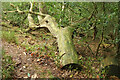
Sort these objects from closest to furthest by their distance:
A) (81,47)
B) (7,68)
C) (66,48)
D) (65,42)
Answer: (7,68)
(66,48)
(65,42)
(81,47)

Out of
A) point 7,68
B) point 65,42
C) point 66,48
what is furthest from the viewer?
point 65,42

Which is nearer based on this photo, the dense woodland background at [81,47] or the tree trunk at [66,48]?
the dense woodland background at [81,47]

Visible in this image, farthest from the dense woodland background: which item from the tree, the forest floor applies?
the tree

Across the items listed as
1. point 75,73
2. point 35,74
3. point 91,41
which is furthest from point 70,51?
point 91,41

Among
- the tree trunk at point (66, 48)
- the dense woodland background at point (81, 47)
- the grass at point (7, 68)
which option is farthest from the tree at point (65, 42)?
the grass at point (7, 68)

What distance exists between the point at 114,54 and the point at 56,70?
5.88 feet

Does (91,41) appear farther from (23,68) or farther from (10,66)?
(10,66)

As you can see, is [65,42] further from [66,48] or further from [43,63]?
[43,63]

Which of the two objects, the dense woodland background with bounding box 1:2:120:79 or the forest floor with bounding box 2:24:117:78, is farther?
the forest floor with bounding box 2:24:117:78

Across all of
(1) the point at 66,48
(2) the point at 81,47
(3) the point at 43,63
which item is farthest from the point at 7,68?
(2) the point at 81,47

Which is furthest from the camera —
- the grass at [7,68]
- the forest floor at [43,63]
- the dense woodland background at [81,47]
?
the forest floor at [43,63]

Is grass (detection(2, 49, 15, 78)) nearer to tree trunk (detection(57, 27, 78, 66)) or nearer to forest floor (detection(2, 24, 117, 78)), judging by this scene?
forest floor (detection(2, 24, 117, 78))

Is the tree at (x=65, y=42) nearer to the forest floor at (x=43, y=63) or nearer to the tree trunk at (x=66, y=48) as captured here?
the tree trunk at (x=66, y=48)

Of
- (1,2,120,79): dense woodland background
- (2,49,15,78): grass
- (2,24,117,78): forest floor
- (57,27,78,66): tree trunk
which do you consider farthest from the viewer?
(57,27,78,66): tree trunk
